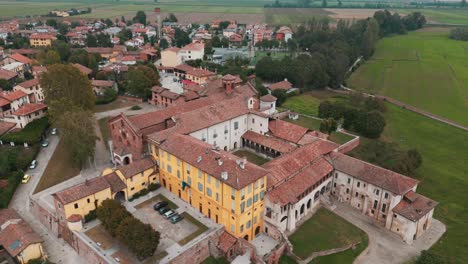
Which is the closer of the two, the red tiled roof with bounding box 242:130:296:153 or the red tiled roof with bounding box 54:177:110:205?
the red tiled roof with bounding box 54:177:110:205

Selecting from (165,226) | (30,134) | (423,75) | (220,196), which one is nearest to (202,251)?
(165,226)

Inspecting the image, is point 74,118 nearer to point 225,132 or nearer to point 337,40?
point 225,132

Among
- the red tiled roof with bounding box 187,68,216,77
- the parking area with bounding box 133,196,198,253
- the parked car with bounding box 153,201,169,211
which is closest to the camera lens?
the parking area with bounding box 133,196,198,253

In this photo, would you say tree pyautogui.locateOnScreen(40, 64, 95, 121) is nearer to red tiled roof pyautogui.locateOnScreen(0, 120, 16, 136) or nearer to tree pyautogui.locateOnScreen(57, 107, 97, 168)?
red tiled roof pyautogui.locateOnScreen(0, 120, 16, 136)

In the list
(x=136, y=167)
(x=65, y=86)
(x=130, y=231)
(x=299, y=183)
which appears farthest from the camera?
(x=65, y=86)

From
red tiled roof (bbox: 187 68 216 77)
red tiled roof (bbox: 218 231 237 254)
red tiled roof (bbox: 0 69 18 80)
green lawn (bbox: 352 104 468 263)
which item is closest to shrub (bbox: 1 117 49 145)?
red tiled roof (bbox: 0 69 18 80)

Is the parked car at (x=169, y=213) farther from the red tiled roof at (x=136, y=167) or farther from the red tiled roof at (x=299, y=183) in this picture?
the red tiled roof at (x=299, y=183)

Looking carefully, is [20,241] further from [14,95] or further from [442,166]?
[442,166]
